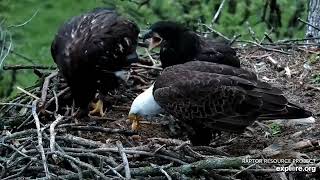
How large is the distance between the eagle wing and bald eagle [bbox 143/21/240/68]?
83cm

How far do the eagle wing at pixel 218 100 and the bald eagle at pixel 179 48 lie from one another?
32.5 inches

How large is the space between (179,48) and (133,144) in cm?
106

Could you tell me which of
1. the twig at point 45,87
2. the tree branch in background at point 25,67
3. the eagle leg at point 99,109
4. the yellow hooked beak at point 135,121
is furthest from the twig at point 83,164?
the tree branch in background at point 25,67

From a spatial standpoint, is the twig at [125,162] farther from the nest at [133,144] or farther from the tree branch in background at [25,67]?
the tree branch in background at [25,67]

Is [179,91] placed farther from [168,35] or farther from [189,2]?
[189,2]

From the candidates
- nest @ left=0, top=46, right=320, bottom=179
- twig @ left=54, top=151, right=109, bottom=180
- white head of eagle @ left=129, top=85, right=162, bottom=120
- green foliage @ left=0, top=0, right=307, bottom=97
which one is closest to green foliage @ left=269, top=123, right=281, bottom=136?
nest @ left=0, top=46, right=320, bottom=179

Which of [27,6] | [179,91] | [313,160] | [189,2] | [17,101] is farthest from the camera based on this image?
[27,6]

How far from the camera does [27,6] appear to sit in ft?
45.7

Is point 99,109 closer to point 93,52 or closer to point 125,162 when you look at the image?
point 93,52

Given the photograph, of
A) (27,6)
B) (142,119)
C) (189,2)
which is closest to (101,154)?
(142,119)

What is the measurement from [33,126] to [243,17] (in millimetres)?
4285

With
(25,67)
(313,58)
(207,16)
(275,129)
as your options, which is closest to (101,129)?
(275,129)

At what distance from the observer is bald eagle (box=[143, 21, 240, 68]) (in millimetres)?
6395

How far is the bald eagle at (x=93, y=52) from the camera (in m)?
6.37
